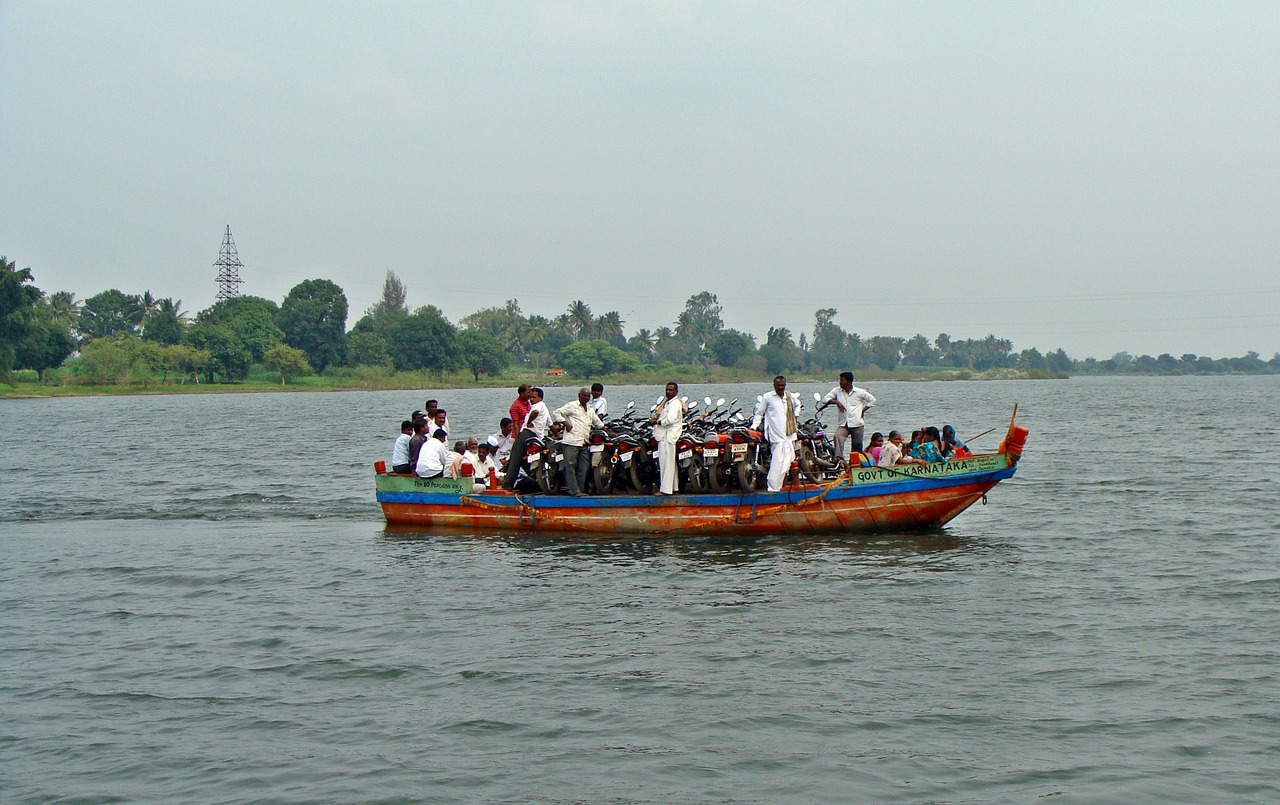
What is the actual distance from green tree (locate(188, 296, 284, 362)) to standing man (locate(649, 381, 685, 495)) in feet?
339

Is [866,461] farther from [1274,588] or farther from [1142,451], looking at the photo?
[1142,451]

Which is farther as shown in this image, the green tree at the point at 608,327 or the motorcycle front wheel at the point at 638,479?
the green tree at the point at 608,327

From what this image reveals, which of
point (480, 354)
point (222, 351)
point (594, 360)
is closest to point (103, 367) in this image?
point (222, 351)

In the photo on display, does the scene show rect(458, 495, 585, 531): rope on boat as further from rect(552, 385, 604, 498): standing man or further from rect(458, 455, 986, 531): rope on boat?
rect(552, 385, 604, 498): standing man

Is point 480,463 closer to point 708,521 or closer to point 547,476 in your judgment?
point 547,476

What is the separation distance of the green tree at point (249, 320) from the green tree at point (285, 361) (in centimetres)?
116

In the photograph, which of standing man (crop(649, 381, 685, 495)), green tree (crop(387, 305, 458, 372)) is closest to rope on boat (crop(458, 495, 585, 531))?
standing man (crop(649, 381, 685, 495))

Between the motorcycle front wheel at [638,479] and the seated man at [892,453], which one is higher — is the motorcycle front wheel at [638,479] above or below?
below

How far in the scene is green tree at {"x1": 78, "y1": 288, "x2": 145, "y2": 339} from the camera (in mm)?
129500

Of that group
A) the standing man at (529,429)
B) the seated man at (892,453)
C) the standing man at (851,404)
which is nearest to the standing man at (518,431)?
the standing man at (529,429)

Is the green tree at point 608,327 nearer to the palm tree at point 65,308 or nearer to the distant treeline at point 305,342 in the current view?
the distant treeline at point 305,342

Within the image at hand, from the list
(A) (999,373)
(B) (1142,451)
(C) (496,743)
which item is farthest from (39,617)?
(A) (999,373)

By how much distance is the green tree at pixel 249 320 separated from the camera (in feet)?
381

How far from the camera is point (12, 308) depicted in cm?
8625
